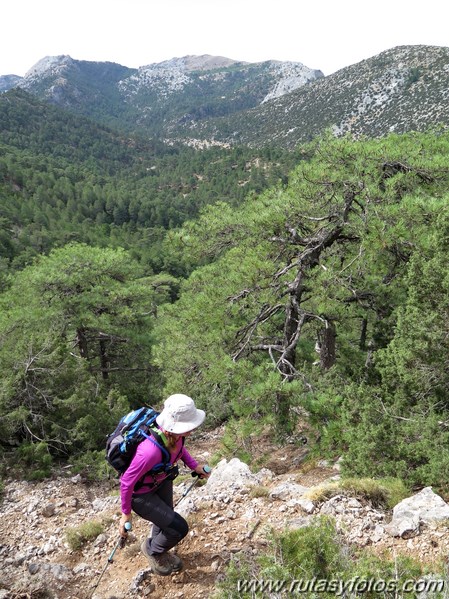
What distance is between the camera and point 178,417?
2666 mm

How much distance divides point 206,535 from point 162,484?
87 centimetres

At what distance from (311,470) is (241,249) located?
3.42 m

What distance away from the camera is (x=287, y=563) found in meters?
2.51

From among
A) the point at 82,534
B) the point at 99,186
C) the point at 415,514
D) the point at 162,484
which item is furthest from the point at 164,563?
the point at 99,186

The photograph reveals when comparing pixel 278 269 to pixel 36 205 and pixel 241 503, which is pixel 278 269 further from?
pixel 36 205

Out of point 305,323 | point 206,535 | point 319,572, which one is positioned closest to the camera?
point 319,572

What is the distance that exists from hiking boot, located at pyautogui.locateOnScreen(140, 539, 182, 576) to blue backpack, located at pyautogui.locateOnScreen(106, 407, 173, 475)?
857mm

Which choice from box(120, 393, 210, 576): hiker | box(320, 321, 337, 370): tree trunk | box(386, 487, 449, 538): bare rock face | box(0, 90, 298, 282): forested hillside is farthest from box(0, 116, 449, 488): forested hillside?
box(0, 90, 298, 282): forested hillside

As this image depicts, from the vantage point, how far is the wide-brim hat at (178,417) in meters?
2.65

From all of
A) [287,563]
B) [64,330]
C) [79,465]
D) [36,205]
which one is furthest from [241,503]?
[36,205]

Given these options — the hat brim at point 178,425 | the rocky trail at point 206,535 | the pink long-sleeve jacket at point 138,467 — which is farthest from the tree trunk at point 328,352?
the pink long-sleeve jacket at point 138,467

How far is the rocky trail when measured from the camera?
2.97 meters

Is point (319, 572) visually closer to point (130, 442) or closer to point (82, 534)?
point (130, 442)

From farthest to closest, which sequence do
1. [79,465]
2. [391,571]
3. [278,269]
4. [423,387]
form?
1. [79,465]
2. [278,269]
3. [423,387]
4. [391,571]
